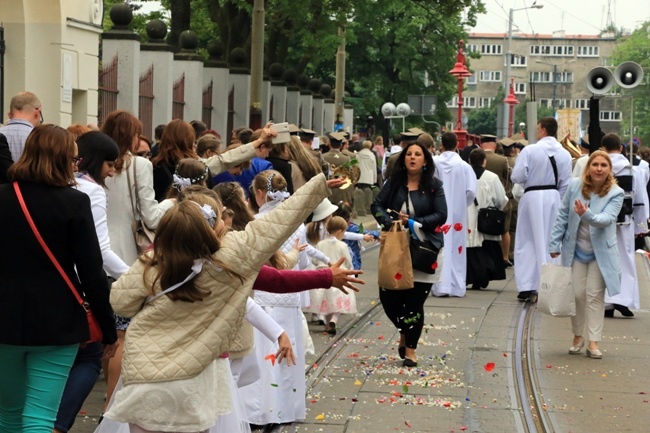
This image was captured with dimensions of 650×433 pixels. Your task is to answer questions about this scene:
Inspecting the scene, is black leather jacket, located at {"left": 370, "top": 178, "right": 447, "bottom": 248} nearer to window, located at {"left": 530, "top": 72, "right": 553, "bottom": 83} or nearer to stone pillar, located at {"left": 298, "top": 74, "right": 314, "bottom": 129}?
stone pillar, located at {"left": 298, "top": 74, "right": 314, "bottom": 129}

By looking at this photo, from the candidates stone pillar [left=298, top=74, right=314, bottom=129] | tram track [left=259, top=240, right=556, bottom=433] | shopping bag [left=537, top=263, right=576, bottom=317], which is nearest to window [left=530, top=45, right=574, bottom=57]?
stone pillar [left=298, top=74, right=314, bottom=129]

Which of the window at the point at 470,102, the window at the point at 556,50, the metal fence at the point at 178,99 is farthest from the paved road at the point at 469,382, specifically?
the window at the point at 556,50

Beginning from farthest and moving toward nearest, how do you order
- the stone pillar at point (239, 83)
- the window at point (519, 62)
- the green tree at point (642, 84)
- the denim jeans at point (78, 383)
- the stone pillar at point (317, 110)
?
the window at point (519, 62)
the green tree at point (642, 84)
the stone pillar at point (317, 110)
the stone pillar at point (239, 83)
the denim jeans at point (78, 383)

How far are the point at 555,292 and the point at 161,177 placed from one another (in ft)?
11.6

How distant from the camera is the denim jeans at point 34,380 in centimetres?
575

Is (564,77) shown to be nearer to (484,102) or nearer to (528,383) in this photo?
(484,102)

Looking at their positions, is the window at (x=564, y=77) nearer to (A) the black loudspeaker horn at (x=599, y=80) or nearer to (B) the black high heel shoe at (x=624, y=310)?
(A) the black loudspeaker horn at (x=599, y=80)

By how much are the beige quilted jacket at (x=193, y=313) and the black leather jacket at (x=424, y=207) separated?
194 inches

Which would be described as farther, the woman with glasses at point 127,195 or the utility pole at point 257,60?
the utility pole at point 257,60

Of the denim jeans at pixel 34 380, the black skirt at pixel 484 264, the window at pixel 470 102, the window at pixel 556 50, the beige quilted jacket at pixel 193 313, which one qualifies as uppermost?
the window at pixel 556 50

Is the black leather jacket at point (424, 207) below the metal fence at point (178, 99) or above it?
below

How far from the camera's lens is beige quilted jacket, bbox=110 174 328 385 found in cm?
540

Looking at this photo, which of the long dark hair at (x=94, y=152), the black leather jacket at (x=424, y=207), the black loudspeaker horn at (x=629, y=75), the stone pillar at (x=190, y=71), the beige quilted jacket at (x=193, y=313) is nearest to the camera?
the beige quilted jacket at (x=193, y=313)

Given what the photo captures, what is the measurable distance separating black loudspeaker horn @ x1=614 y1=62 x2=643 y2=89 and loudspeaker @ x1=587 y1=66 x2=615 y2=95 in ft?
1.29
